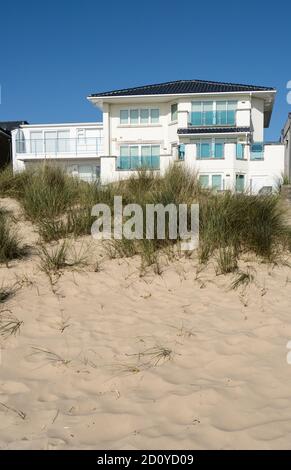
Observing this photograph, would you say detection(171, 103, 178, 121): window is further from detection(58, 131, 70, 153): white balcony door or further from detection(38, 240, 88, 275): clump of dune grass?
detection(38, 240, 88, 275): clump of dune grass

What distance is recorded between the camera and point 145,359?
4.03 meters

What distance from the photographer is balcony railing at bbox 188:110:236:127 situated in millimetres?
34281

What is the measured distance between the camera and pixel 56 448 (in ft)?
9.35

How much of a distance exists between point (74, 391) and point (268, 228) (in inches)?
171

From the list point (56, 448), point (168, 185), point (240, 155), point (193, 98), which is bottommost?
point (56, 448)

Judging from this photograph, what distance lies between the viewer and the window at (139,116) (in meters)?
35.8

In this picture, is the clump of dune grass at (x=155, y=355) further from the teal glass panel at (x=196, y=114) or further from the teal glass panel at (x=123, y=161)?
the teal glass panel at (x=196, y=114)

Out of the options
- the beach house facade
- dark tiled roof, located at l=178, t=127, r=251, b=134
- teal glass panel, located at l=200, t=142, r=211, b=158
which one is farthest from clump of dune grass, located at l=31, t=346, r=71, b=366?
the beach house facade

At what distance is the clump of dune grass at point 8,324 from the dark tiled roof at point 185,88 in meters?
32.3

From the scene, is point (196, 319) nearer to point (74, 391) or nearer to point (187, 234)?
point (74, 391)

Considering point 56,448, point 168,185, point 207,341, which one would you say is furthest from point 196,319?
point 168,185

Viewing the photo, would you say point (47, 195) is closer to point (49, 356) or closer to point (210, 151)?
point (49, 356)

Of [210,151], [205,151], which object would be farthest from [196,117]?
[210,151]

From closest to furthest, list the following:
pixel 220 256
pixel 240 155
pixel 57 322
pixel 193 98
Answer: pixel 57 322
pixel 220 256
pixel 240 155
pixel 193 98
